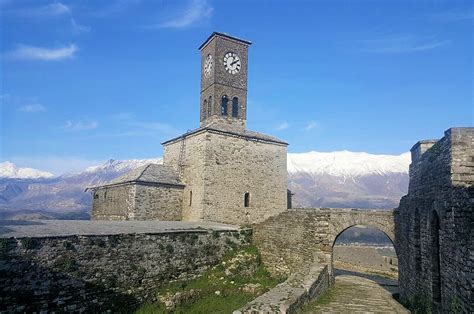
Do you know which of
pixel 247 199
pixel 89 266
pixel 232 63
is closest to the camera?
pixel 89 266

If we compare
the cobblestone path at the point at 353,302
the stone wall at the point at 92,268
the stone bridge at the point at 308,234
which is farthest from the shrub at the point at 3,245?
the stone bridge at the point at 308,234

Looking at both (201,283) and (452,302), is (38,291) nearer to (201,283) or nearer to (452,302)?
(201,283)

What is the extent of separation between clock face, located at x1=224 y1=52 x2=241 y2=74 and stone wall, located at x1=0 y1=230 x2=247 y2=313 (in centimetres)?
1449

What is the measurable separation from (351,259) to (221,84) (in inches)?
709

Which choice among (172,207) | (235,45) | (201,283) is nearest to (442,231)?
(201,283)

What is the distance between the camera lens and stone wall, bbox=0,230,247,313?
10195mm

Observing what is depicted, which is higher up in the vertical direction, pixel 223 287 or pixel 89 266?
pixel 89 266

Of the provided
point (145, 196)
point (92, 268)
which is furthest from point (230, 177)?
point (92, 268)

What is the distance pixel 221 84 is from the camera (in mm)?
26062

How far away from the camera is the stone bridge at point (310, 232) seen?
15625 mm

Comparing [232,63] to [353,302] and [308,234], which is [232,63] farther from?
[353,302]

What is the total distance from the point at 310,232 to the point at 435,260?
22.1ft

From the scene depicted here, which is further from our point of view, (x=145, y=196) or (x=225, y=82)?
(x=225, y=82)

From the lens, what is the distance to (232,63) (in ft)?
87.4
